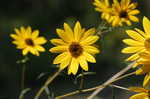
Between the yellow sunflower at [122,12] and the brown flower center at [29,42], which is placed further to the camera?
the brown flower center at [29,42]

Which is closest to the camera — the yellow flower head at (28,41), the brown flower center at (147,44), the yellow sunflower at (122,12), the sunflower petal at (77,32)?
the brown flower center at (147,44)

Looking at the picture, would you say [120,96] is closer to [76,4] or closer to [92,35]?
[76,4]

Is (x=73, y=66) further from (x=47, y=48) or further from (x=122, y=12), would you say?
(x=47, y=48)

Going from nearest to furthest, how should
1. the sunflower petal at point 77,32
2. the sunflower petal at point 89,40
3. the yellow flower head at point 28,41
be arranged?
the sunflower petal at point 89,40
the sunflower petal at point 77,32
the yellow flower head at point 28,41

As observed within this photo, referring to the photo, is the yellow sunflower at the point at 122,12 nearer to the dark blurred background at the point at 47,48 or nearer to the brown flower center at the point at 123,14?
the brown flower center at the point at 123,14

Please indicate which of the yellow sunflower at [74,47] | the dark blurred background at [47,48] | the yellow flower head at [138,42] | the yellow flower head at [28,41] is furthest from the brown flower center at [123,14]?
the dark blurred background at [47,48]

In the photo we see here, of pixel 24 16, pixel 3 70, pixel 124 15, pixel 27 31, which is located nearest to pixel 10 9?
pixel 24 16

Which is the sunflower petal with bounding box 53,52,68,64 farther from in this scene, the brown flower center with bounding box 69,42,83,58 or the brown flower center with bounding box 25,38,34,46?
the brown flower center with bounding box 25,38,34,46

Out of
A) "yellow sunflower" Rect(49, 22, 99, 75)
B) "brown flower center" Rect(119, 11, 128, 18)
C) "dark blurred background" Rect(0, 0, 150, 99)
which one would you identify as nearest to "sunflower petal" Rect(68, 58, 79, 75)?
"yellow sunflower" Rect(49, 22, 99, 75)
